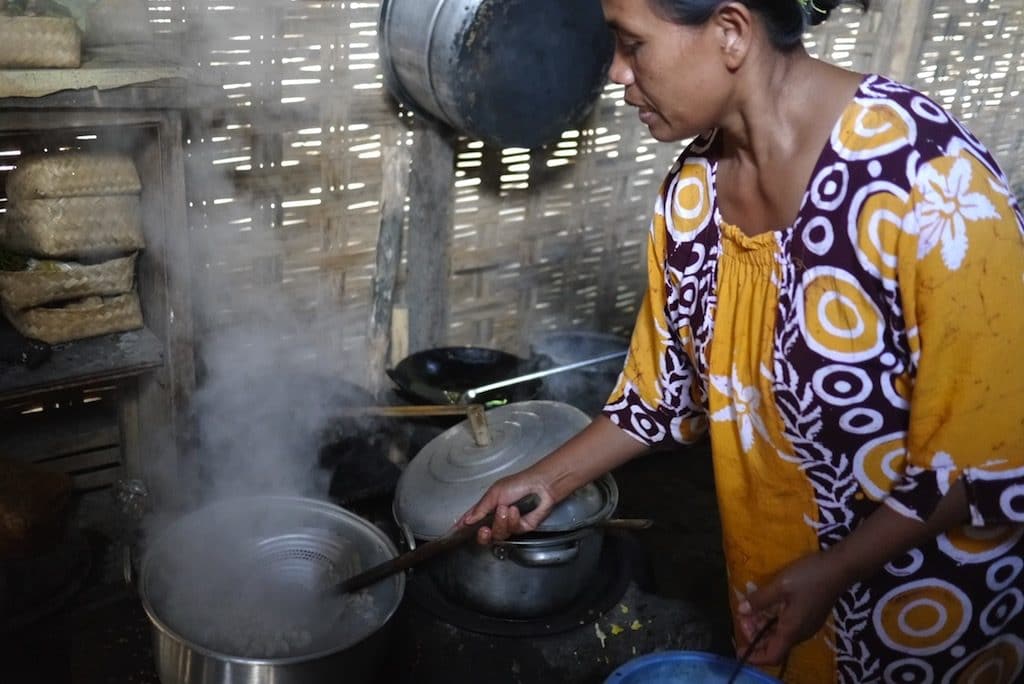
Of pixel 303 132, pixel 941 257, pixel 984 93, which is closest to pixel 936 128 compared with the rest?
pixel 941 257

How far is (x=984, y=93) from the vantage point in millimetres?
6836

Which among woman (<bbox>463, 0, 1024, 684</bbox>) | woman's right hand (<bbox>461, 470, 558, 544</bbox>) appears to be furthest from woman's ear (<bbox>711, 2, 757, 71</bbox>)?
woman's right hand (<bbox>461, 470, 558, 544</bbox>)

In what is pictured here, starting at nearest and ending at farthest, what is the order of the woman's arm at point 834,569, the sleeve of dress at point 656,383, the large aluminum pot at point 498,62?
1. the woman's arm at point 834,569
2. the sleeve of dress at point 656,383
3. the large aluminum pot at point 498,62

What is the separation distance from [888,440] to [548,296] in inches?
130

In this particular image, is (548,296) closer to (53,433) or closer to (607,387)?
(607,387)

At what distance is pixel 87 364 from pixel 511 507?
1504mm

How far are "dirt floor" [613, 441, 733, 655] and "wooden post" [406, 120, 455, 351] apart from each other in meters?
1.27

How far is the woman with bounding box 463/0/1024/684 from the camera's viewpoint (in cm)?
148

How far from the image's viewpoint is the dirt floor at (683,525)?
3834mm

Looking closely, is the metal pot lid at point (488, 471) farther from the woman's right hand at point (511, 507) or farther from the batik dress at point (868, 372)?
the batik dress at point (868, 372)

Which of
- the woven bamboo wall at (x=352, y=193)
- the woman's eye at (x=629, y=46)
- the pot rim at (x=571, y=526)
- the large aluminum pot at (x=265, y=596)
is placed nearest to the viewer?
the woman's eye at (x=629, y=46)

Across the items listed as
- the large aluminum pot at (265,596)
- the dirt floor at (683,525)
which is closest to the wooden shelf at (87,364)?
the large aluminum pot at (265,596)

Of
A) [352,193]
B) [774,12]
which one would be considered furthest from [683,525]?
[774,12]

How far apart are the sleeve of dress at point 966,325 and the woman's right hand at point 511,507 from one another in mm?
948
